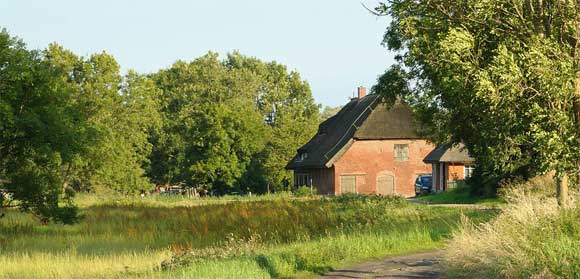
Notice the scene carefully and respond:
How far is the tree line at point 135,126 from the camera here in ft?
97.6

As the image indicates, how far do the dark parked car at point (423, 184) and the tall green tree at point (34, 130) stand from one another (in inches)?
1621

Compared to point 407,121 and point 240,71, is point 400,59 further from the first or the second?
point 240,71

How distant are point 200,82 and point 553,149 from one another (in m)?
104

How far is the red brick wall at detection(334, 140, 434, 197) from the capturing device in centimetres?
7144

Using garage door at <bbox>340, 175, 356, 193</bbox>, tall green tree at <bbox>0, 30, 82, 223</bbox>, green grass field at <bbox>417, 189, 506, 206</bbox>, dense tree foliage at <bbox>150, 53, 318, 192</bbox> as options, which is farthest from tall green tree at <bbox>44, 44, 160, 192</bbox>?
tall green tree at <bbox>0, 30, 82, 223</bbox>

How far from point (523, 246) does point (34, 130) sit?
20799 mm

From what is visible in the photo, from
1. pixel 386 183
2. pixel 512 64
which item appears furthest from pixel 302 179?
pixel 512 64

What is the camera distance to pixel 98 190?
77.7 metres

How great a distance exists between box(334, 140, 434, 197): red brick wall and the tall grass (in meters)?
55.7

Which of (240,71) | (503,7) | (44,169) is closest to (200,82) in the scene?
(240,71)

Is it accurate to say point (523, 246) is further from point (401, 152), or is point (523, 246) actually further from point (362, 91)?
point (362, 91)

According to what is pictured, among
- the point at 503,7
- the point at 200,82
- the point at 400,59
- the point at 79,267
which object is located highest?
the point at 200,82

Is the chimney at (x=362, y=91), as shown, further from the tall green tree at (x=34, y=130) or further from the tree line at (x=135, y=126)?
the tall green tree at (x=34, y=130)

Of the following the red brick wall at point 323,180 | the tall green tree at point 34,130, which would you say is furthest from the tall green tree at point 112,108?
the tall green tree at point 34,130
